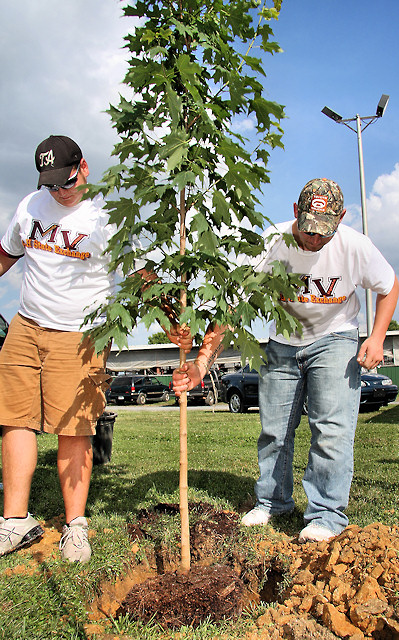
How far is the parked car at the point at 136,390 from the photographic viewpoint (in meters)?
26.0

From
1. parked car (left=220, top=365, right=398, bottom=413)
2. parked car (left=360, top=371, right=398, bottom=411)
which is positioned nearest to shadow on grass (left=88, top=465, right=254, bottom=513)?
parked car (left=220, top=365, right=398, bottom=413)

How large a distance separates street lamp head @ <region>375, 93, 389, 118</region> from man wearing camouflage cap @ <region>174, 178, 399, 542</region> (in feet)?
49.3

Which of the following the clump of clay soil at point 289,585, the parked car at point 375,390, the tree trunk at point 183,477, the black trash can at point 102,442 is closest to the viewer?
the clump of clay soil at point 289,585

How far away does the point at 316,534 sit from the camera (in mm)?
2672

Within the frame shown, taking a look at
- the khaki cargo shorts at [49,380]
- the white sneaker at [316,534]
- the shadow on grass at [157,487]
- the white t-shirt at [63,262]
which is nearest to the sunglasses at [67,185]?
the white t-shirt at [63,262]

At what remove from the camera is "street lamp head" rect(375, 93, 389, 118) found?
1570 centimetres

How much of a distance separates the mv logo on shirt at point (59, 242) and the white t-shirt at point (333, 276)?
1.04 m

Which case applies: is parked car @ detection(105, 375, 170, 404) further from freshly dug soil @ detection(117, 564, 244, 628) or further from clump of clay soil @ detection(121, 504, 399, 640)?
freshly dug soil @ detection(117, 564, 244, 628)

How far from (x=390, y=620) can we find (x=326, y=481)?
3.61 feet

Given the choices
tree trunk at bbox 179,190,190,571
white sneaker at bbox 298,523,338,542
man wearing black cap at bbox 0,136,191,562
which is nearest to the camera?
tree trunk at bbox 179,190,190,571

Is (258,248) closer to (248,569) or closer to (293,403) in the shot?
(293,403)

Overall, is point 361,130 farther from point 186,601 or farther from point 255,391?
point 186,601

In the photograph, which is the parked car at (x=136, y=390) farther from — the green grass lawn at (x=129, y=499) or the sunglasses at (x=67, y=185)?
the sunglasses at (x=67, y=185)

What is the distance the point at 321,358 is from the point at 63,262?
1.63m
